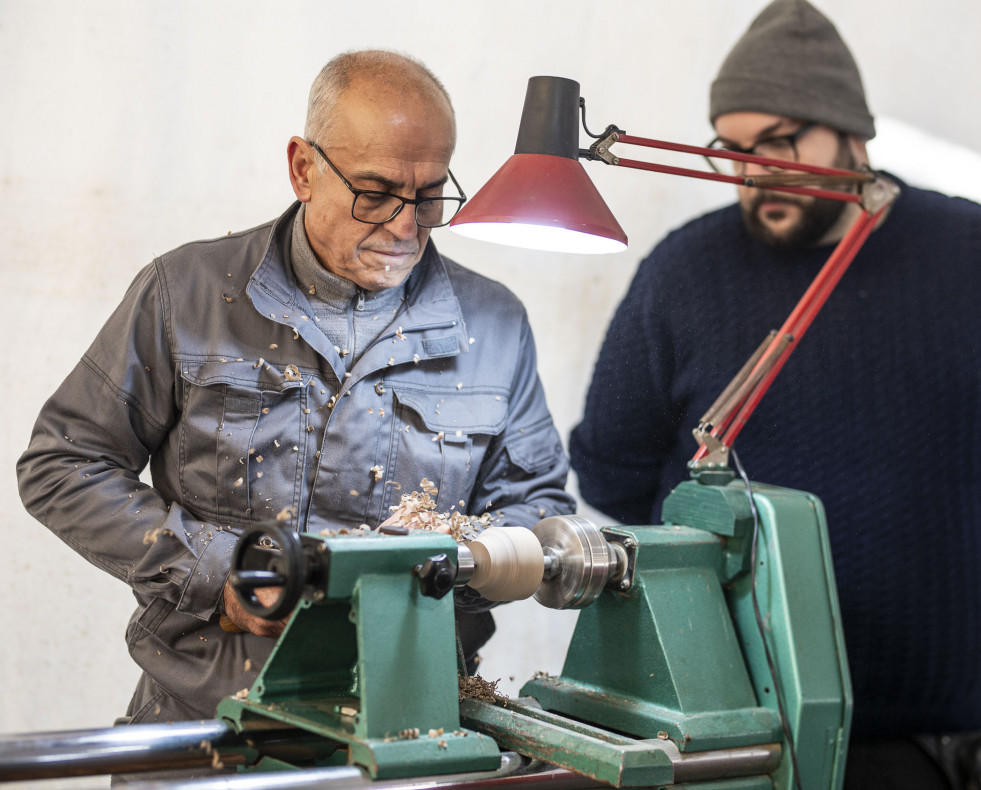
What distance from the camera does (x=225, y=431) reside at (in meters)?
1.56

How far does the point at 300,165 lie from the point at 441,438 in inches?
19.6

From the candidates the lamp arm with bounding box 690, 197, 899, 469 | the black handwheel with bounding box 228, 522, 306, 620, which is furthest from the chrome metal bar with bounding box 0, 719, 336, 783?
the lamp arm with bounding box 690, 197, 899, 469

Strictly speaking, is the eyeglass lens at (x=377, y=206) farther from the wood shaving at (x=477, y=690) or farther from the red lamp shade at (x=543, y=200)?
the wood shaving at (x=477, y=690)

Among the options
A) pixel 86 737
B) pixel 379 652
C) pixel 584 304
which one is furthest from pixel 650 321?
pixel 86 737

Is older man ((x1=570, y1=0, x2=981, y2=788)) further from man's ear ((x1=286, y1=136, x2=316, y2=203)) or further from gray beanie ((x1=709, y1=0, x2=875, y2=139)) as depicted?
man's ear ((x1=286, y1=136, x2=316, y2=203))

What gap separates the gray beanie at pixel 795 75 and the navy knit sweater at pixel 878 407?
211mm

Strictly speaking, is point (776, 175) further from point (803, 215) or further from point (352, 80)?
point (352, 80)

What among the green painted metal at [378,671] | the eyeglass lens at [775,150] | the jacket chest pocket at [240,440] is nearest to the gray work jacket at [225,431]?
the jacket chest pocket at [240,440]

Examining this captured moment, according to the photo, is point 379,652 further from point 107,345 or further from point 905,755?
point 905,755

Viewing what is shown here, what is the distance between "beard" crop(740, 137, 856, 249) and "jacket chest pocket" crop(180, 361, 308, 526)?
3.44ft

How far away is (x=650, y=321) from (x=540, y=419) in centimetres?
42

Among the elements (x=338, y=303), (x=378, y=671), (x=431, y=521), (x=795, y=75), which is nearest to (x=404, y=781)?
(x=378, y=671)

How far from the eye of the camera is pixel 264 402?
1581 mm

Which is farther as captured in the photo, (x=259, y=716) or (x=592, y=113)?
(x=592, y=113)
